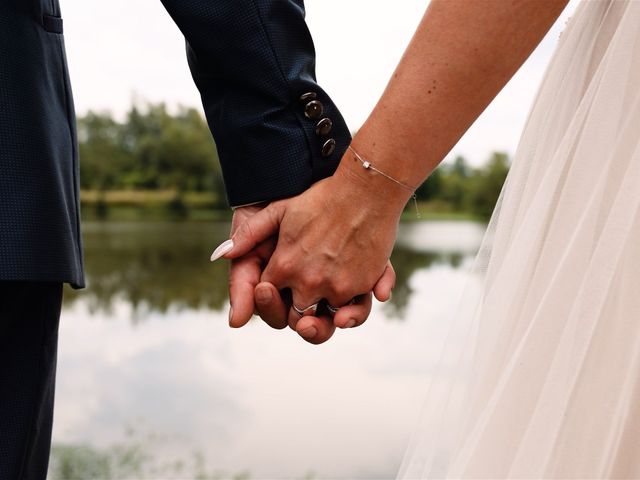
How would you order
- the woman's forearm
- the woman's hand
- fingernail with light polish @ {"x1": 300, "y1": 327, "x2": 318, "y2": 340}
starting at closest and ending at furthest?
the woman's forearm
the woman's hand
fingernail with light polish @ {"x1": 300, "y1": 327, "x2": 318, "y2": 340}

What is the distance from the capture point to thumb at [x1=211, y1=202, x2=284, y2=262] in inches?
55.4

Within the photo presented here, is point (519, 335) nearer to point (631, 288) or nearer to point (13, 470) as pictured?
point (631, 288)

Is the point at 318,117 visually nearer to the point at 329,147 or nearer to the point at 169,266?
the point at 329,147

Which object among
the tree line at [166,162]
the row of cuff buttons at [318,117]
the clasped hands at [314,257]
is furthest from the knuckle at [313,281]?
the tree line at [166,162]

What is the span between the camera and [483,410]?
3.44 ft

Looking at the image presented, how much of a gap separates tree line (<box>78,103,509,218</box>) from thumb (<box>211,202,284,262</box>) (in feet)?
96.6

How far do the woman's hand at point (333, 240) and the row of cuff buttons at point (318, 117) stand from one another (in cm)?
11

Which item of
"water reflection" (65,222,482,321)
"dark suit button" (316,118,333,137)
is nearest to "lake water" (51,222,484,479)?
"water reflection" (65,222,482,321)

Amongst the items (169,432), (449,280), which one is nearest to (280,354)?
(169,432)

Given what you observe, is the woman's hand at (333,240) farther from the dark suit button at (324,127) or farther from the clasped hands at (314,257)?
the dark suit button at (324,127)

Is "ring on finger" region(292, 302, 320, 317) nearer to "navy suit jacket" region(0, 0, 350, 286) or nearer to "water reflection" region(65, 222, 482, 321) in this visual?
"navy suit jacket" region(0, 0, 350, 286)

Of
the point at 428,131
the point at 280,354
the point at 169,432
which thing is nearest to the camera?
the point at 428,131

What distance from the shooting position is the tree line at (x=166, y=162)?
31250 mm

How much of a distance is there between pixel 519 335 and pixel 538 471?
198mm
